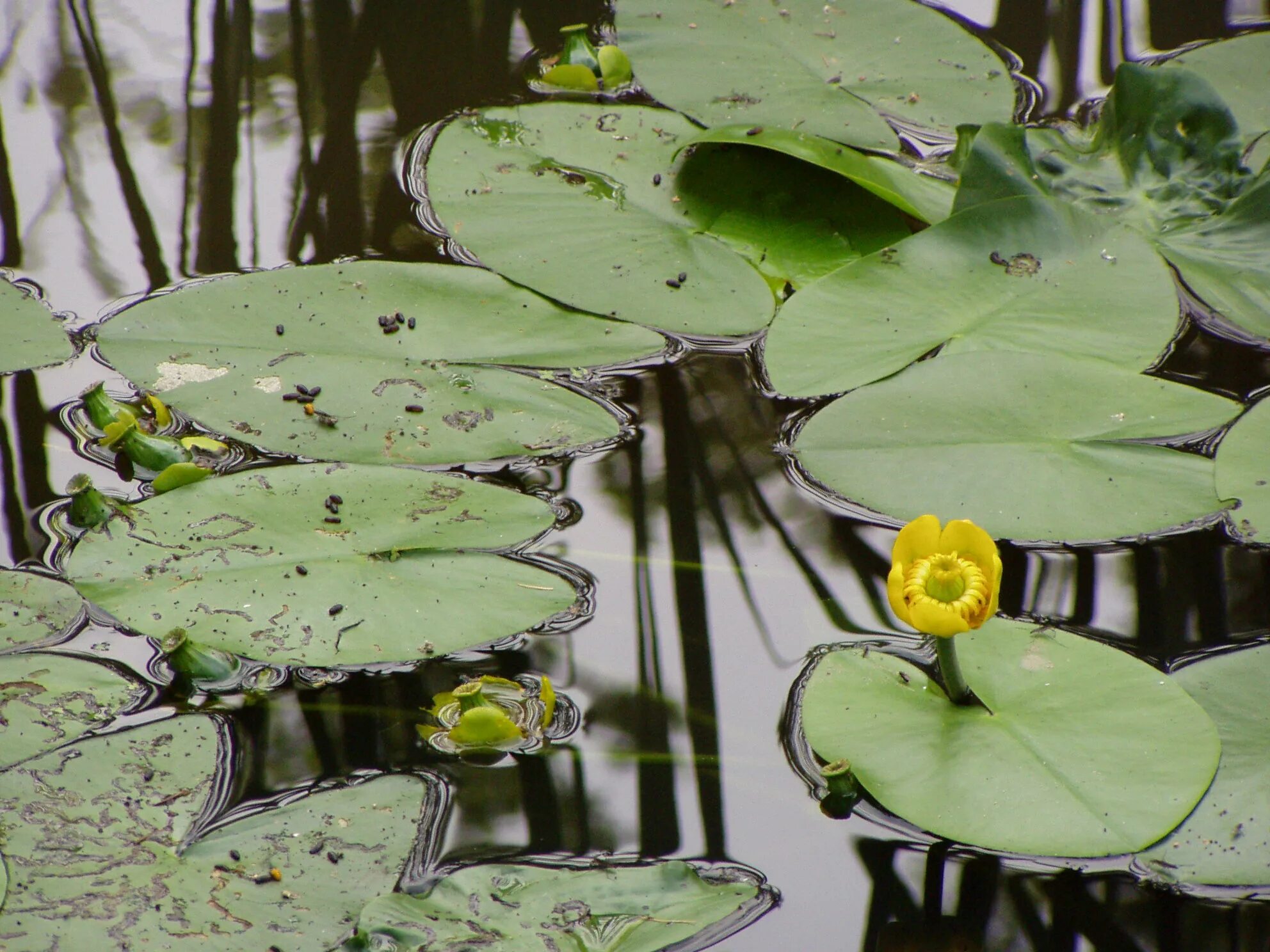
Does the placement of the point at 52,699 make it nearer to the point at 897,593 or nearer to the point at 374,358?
the point at 374,358

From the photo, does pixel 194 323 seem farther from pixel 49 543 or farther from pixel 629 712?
pixel 629 712

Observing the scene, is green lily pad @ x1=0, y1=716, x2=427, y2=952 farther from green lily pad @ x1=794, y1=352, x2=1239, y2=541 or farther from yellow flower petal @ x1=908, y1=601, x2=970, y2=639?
green lily pad @ x1=794, y1=352, x2=1239, y2=541

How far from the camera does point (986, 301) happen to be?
193cm

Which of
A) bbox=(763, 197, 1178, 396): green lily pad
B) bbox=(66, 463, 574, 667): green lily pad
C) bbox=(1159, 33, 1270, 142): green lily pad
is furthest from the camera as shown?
bbox=(1159, 33, 1270, 142): green lily pad

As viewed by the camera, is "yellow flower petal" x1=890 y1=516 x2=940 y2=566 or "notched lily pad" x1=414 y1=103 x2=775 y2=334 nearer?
"yellow flower petal" x1=890 y1=516 x2=940 y2=566

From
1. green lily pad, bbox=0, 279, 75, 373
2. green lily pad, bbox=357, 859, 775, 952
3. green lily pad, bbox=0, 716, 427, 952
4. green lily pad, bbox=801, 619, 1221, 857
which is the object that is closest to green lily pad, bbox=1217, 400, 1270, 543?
green lily pad, bbox=801, 619, 1221, 857

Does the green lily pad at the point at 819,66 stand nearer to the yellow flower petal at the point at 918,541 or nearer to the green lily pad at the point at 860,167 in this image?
the green lily pad at the point at 860,167

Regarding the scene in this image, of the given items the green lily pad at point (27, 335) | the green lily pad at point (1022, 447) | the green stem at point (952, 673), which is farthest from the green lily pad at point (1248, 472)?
the green lily pad at point (27, 335)

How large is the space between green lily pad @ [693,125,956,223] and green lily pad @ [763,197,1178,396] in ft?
0.33

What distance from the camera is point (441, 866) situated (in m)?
1.25

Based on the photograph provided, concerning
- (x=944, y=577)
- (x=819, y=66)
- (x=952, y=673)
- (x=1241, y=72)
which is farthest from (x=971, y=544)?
(x=1241, y=72)

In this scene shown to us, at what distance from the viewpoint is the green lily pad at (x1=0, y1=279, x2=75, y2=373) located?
6.14ft

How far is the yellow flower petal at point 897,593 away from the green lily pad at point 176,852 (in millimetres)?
591

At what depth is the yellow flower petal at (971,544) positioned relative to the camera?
50.2 inches
